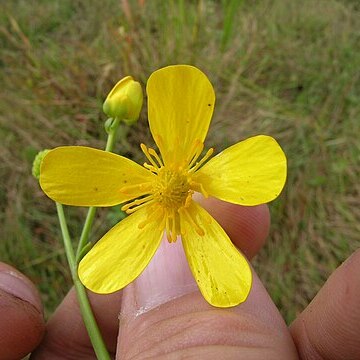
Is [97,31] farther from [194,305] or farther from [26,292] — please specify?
[194,305]

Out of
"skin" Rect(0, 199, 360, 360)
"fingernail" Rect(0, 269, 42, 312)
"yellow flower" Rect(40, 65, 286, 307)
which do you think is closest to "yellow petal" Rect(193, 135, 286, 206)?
"yellow flower" Rect(40, 65, 286, 307)

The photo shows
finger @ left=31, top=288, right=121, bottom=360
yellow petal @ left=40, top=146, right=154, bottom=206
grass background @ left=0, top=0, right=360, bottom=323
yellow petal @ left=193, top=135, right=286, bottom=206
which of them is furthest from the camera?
grass background @ left=0, top=0, right=360, bottom=323

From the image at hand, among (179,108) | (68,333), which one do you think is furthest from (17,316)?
(179,108)

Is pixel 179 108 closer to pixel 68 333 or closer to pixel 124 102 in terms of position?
pixel 124 102

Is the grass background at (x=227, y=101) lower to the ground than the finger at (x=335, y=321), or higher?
lower

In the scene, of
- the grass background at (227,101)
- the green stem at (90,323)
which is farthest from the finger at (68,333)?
the grass background at (227,101)

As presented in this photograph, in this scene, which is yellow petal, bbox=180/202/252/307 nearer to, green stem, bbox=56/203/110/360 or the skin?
the skin

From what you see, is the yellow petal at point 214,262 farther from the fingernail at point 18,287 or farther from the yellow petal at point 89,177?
the fingernail at point 18,287

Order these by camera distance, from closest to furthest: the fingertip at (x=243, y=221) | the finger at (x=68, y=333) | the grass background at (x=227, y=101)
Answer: the fingertip at (x=243, y=221), the finger at (x=68, y=333), the grass background at (x=227, y=101)

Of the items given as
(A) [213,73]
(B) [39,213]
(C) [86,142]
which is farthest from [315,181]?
(B) [39,213]
